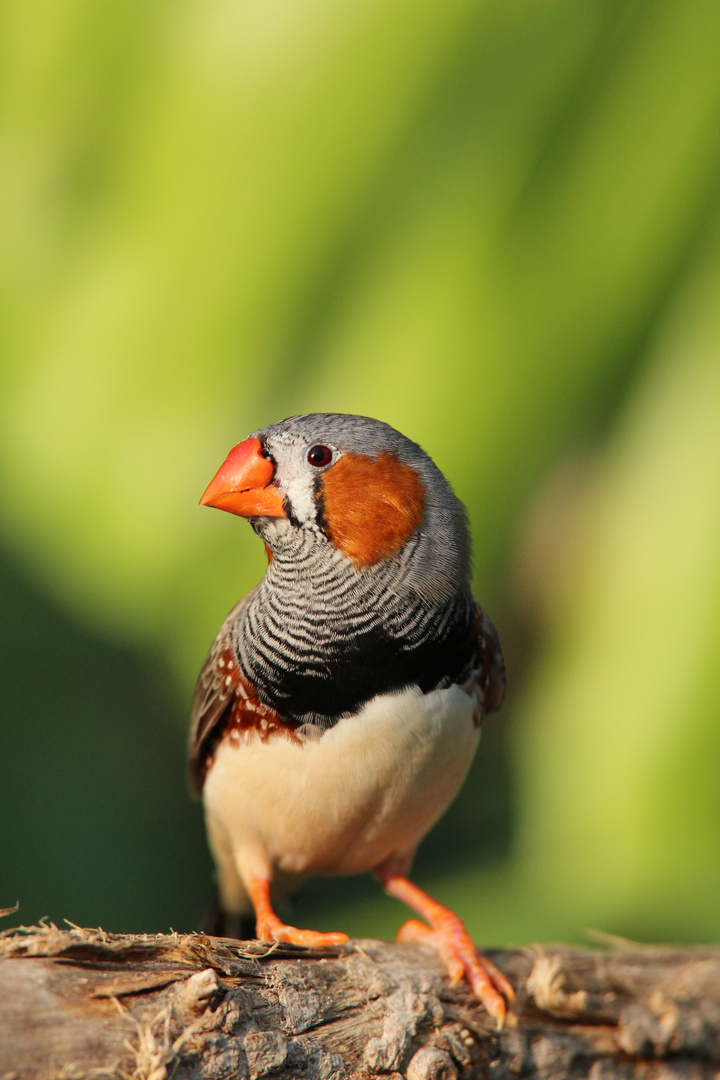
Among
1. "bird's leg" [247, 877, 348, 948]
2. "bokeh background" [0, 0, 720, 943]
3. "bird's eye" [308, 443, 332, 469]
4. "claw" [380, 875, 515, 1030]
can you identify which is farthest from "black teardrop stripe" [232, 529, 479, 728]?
"bokeh background" [0, 0, 720, 943]

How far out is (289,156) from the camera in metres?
2.48

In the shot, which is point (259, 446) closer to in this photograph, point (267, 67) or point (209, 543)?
point (209, 543)

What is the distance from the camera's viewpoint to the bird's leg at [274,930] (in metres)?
1.35

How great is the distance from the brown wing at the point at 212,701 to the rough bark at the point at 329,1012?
0.40 metres

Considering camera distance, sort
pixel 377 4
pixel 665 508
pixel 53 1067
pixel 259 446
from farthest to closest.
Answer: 1. pixel 665 508
2. pixel 377 4
3. pixel 259 446
4. pixel 53 1067

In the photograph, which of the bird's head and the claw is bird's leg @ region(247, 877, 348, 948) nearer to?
the claw

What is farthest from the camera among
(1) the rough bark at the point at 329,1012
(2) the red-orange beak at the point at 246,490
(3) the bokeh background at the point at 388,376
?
(3) the bokeh background at the point at 388,376

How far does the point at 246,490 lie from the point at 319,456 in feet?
0.40

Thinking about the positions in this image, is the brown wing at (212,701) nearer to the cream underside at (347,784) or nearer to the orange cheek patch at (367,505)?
the cream underside at (347,784)

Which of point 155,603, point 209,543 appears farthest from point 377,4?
point 155,603

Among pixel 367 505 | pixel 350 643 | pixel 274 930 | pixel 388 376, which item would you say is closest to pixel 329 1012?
pixel 274 930

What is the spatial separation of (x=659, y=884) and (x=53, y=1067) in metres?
1.97

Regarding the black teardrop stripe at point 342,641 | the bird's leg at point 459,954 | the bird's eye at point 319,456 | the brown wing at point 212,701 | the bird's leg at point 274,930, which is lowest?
the bird's leg at point 274,930

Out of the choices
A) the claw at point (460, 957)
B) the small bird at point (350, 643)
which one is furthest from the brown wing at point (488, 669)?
the claw at point (460, 957)
